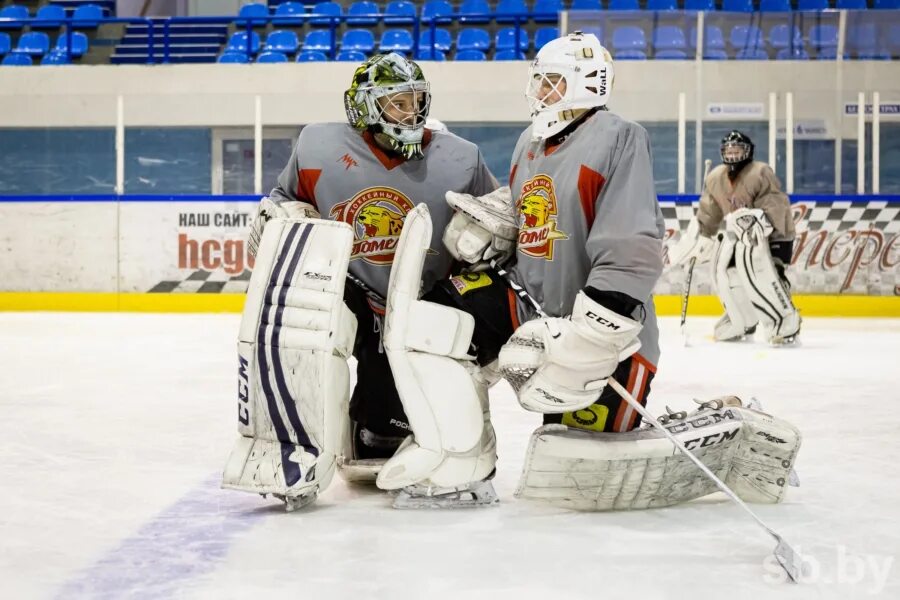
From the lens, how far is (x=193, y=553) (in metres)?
1.84

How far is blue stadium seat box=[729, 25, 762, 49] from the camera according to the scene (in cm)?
816

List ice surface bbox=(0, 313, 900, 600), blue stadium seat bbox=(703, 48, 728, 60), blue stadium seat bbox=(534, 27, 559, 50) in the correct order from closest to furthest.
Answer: ice surface bbox=(0, 313, 900, 600) → blue stadium seat bbox=(703, 48, 728, 60) → blue stadium seat bbox=(534, 27, 559, 50)

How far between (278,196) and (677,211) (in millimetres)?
5925

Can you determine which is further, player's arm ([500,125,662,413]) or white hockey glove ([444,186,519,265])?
white hockey glove ([444,186,519,265])

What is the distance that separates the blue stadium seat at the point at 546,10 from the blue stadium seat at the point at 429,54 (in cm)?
110

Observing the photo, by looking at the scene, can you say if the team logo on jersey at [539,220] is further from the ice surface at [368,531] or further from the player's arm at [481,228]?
the ice surface at [368,531]

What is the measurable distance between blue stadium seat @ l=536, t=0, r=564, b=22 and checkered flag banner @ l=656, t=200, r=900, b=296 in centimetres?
380

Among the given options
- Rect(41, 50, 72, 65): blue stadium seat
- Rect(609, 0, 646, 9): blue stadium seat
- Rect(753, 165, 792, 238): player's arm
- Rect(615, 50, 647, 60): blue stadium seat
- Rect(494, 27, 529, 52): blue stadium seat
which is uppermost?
Rect(609, 0, 646, 9): blue stadium seat

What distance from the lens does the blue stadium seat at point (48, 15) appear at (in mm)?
11672

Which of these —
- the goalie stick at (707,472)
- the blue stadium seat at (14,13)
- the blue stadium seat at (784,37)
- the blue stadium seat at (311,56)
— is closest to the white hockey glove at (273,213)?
the goalie stick at (707,472)

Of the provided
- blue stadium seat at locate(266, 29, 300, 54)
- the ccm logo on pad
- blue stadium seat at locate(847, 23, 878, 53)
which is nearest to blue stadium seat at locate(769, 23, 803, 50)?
blue stadium seat at locate(847, 23, 878, 53)

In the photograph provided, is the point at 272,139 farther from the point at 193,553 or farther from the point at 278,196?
the point at 193,553

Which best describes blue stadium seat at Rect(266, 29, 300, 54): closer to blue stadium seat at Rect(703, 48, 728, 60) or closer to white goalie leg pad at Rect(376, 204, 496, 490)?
blue stadium seat at Rect(703, 48, 728, 60)

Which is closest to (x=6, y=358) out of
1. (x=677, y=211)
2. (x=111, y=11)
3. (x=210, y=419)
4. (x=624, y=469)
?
(x=210, y=419)
